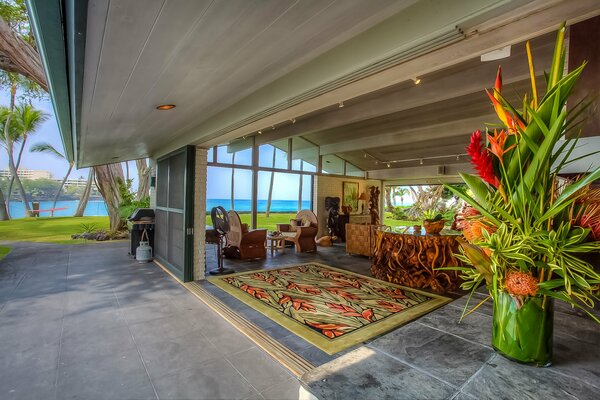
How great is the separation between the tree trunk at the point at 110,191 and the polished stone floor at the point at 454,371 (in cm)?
1128

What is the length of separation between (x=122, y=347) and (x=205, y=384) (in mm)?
1103

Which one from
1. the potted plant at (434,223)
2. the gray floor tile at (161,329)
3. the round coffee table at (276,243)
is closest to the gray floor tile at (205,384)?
the gray floor tile at (161,329)

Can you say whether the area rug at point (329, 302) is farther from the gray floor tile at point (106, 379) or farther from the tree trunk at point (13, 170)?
the tree trunk at point (13, 170)

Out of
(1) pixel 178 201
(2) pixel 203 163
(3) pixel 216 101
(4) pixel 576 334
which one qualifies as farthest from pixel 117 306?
(4) pixel 576 334

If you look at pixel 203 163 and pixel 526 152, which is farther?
pixel 203 163

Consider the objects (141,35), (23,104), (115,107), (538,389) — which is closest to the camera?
(538,389)

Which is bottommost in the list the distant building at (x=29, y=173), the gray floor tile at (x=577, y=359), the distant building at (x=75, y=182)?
the gray floor tile at (x=577, y=359)

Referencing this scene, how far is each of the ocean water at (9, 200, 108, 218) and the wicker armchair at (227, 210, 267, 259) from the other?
9228mm

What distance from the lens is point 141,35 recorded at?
154 centimetres

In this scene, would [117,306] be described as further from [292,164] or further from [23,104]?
[23,104]

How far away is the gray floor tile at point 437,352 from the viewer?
82 centimetres

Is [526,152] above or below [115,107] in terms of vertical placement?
below

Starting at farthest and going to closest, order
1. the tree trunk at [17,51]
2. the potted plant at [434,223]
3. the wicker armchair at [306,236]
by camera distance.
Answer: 1. the wicker armchair at [306,236]
2. the potted plant at [434,223]
3. the tree trunk at [17,51]

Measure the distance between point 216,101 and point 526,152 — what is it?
2.81m
